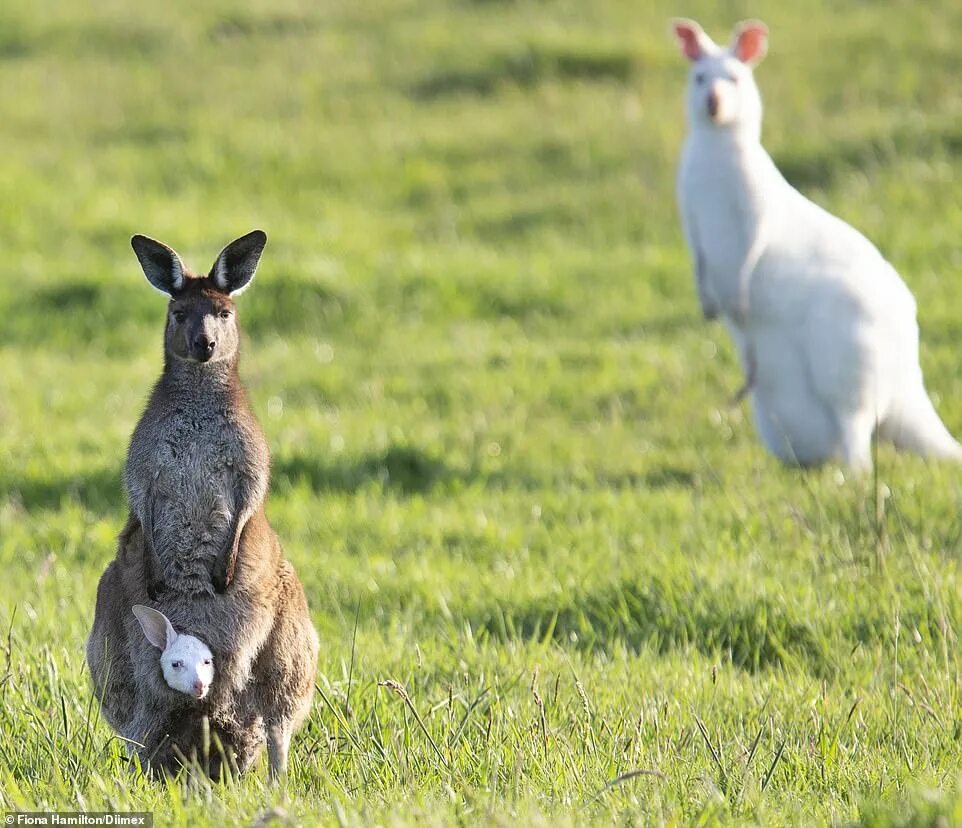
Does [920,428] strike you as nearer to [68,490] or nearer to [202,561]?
[68,490]

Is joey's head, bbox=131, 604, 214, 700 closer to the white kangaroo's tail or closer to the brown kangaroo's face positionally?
the brown kangaroo's face

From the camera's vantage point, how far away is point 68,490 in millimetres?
7512

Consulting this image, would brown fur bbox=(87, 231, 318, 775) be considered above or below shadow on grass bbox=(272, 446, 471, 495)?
above

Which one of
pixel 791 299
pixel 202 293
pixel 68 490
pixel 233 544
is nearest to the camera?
pixel 233 544

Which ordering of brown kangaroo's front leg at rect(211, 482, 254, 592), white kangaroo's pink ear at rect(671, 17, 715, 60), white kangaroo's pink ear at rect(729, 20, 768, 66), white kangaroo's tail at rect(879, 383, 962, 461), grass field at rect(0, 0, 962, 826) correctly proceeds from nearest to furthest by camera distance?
brown kangaroo's front leg at rect(211, 482, 254, 592), grass field at rect(0, 0, 962, 826), white kangaroo's tail at rect(879, 383, 962, 461), white kangaroo's pink ear at rect(729, 20, 768, 66), white kangaroo's pink ear at rect(671, 17, 715, 60)

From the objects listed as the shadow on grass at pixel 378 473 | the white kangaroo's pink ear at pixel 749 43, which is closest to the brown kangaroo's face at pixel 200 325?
the shadow on grass at pixel 378 473

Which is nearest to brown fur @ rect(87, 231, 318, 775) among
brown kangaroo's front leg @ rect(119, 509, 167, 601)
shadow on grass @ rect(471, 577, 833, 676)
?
brown kangaroo's front leg @ rect(119, 509, 167, 601)

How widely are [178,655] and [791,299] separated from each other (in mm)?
4890

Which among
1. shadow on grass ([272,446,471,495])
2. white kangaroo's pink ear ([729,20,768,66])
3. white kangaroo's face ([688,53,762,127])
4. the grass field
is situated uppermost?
white kangaroo's pink ear ([729,20,768,66])

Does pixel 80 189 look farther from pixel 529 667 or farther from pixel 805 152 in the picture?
pixel 529 667

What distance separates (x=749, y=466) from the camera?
25.9 feet

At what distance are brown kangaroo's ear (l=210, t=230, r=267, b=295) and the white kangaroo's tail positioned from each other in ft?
15.8

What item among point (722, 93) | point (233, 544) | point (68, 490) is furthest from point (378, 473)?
point (233, 544)

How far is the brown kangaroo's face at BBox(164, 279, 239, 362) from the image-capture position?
364 centimetres
